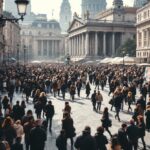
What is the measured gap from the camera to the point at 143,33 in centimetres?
9662

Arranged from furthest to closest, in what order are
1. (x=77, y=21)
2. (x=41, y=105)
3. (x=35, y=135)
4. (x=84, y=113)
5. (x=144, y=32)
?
1. (x=77, y=21)
2. (x=144, y=32)
3. (x=84, y=113)
4. (x=41, y=105)
5. (x=35, y=135)

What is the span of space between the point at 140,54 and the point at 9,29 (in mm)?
41860

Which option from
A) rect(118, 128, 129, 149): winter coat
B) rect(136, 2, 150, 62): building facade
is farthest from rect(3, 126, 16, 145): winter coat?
rect(136, 2, 150, 62): building facade

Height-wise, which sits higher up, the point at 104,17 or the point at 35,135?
the point at 104,17

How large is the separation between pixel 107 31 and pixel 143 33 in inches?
1069

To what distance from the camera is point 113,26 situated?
4801 inches

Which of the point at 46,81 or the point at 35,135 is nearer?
the point at 35,135

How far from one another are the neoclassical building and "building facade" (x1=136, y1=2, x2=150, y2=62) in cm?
1982

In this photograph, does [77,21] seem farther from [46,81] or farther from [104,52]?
[46,81]

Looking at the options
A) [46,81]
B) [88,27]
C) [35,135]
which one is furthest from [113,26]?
[35,135]

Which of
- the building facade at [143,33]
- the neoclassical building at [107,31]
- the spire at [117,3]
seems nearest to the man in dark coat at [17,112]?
the building facade at [143,33]

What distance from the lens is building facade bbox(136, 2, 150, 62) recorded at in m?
91.7

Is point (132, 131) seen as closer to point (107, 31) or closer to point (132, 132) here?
point (132, 132)

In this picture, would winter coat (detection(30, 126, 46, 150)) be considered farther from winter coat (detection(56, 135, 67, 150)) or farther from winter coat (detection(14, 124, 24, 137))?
winter coat (detection(14, 124, 24, 137))
